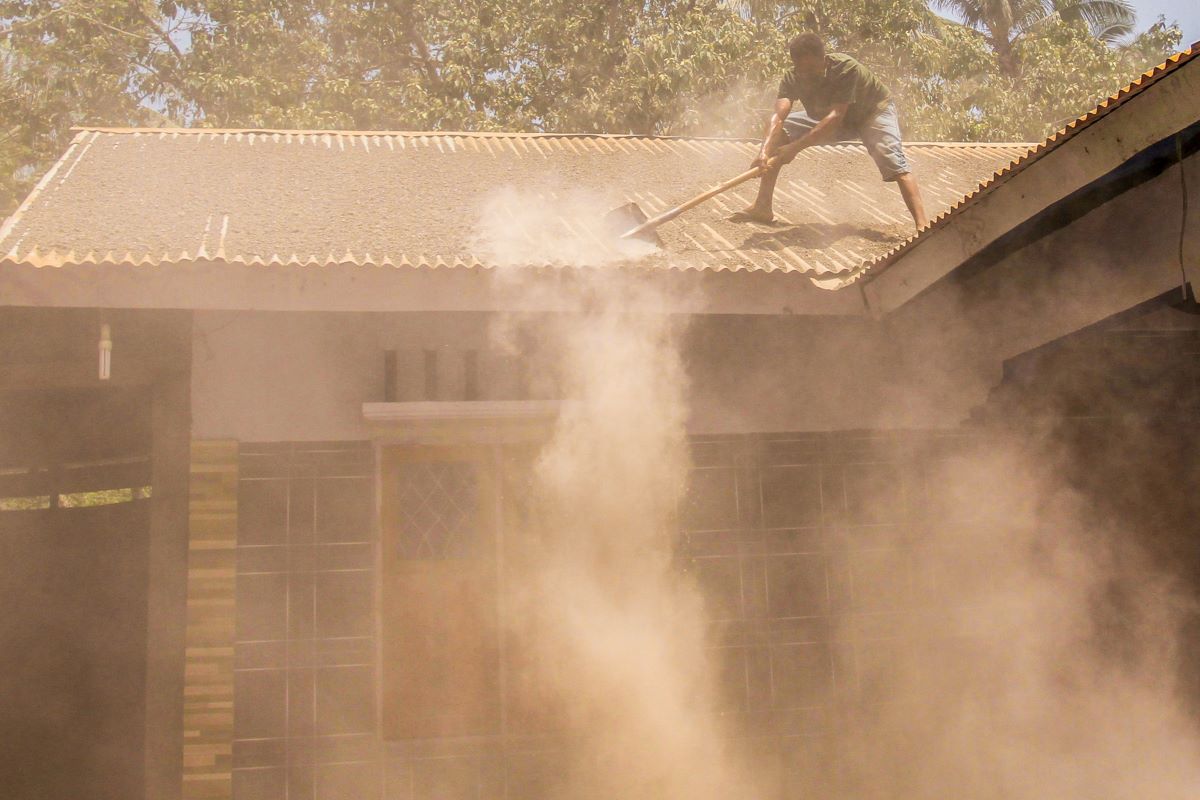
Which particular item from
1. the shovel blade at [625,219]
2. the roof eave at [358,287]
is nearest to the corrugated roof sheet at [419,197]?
the roof eave at [358,287]

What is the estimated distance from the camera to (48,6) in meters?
18.0

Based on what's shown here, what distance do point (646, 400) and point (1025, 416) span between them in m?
2.31

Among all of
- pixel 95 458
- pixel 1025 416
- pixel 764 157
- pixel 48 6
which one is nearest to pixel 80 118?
pixel 48 6

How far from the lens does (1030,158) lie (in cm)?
440

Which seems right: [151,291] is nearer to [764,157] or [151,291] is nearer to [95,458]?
[764,157]

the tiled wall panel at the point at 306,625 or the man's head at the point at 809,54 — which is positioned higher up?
the man's head at the point at 809,54

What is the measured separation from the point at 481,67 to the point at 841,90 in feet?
35.4

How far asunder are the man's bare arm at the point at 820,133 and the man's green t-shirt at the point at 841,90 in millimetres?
96

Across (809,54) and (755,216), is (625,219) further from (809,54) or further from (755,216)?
(809,54)

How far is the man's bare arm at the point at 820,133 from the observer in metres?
6.66

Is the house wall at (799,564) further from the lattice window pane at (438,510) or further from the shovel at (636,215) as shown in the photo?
the shovel at (636,215)

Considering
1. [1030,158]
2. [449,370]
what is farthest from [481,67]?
[1030,158]

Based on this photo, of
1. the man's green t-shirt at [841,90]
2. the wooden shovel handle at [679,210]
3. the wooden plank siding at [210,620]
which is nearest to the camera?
the wooden plank siding at [210,620]

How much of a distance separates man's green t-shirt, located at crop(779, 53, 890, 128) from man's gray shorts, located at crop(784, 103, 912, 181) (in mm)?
48
